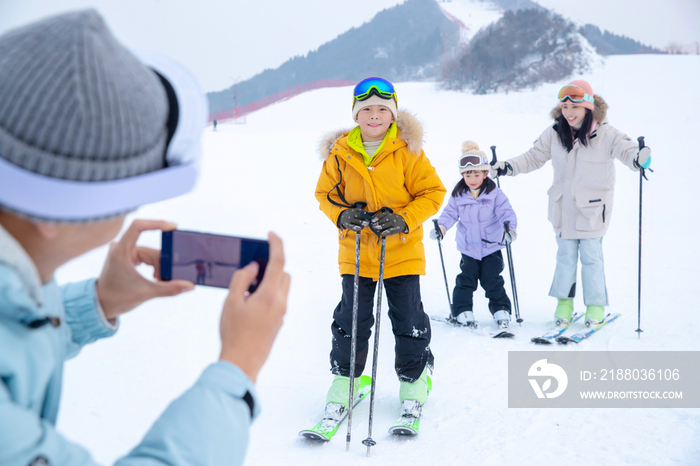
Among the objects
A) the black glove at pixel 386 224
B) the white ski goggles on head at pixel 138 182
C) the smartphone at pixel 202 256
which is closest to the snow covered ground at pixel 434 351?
the smartphone at pixel 202 256

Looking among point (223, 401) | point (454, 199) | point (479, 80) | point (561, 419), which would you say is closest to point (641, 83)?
point (479, 80)

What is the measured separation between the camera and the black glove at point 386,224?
266 cm

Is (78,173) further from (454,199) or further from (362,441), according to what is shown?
(454,199)

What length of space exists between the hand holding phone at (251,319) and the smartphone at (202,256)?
0.47 ft

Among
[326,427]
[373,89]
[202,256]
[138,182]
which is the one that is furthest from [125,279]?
[373,89]

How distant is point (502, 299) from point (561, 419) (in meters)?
1.60

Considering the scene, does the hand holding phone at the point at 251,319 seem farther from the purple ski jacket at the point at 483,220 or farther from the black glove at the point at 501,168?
the black glove at the point at 501,168

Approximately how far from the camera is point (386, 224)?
8.71ft

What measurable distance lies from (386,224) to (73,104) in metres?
2.12

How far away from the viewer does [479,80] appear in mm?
32219

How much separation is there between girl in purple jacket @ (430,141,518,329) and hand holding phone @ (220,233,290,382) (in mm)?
3733

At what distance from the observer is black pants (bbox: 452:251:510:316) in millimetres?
4441

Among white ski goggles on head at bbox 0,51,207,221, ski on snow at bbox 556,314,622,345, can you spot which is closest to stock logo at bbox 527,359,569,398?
ski on snow at bbox 556,314,622,345

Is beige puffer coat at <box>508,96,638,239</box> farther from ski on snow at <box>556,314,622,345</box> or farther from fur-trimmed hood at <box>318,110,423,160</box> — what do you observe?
fur-trimmed hood at <box>318,110,423,160</box>
